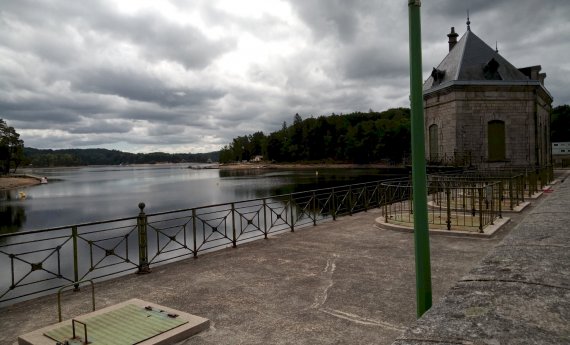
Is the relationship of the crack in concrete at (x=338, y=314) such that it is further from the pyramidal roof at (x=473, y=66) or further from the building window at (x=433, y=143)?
the building window at (x=433, y=143)

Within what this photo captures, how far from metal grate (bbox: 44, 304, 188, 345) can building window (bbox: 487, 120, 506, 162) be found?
94.7ft

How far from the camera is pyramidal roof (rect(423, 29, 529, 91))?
92.7 ft


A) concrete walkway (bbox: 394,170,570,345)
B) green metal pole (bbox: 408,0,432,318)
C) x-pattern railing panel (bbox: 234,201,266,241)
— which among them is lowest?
x-pattern railing panel (bbox: 234,201,266,241)

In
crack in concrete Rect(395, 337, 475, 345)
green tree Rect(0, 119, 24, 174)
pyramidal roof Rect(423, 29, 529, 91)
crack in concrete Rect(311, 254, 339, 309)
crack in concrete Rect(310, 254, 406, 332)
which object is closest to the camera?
crack in concrete Rect(395, 337, 475, 345)

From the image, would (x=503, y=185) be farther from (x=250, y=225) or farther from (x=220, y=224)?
(x=250, y=225)

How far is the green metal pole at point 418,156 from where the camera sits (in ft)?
11.4

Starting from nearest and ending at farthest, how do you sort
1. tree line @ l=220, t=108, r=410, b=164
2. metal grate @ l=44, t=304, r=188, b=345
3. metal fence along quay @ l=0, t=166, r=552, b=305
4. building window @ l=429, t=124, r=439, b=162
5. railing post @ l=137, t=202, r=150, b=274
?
metal grate @ l=44, t=304, r=188, b=345
railing post @ l=137, t=202, r=150, b=274
metal fence along quay @ l=0, t=166, r=552, b=305
building window @ l=429, t=124, r=439, b=162
tree line @ l=220, t=108, r=410, b=164

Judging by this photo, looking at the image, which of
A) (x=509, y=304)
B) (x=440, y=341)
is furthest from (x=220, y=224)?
(x=440, y=341)

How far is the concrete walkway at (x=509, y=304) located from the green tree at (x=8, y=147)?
86924 millimetres

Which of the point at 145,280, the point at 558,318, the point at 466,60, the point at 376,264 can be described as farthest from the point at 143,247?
the point at 466,60

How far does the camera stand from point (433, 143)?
3088cm

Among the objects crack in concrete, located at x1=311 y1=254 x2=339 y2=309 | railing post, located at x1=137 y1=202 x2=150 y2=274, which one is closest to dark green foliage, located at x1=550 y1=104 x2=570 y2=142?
crack in concrete, located at x1=311 y1=254 x2=339 y2=309

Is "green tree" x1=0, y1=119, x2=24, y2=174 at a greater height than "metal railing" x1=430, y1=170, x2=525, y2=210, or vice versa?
"green tree" x1=0, y1=119, x2=24, y2=174

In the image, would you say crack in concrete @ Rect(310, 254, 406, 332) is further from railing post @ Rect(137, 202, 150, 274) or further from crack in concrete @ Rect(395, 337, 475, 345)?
railing post @ Rect(137, 202, 150, 274)
